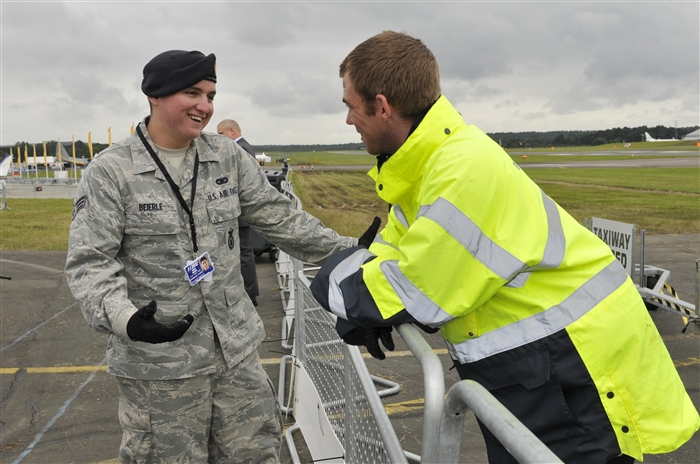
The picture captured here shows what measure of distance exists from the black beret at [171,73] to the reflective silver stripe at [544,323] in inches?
67.6

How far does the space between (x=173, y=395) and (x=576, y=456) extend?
1745 mm

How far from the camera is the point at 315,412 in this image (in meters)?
3.20

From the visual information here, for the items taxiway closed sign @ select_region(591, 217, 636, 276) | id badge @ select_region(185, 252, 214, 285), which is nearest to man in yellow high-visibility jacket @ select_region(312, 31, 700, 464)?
id badge @ select_region(185, 252, 214, 285)

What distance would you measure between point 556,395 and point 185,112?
1963 millimetres

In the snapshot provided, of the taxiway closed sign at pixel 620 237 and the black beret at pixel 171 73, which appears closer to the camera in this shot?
the black beret at pixel 171 73

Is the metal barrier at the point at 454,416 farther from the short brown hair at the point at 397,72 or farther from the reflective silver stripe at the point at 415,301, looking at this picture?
the short brown hair at the point at 397,72

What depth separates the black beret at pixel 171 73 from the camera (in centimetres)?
256

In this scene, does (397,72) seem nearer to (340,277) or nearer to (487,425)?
(340,277)

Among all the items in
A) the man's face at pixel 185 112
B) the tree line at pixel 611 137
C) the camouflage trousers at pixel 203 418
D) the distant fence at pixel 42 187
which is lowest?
the distant fence at pixel 42 187

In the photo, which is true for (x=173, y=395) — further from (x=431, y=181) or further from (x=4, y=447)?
(x=4, y=447)

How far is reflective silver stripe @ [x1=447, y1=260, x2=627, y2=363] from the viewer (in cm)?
160

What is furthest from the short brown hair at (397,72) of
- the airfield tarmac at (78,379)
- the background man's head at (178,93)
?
the background man's head at (178,93)

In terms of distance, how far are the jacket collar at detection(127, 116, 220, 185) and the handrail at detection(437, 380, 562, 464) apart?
1.83 meters

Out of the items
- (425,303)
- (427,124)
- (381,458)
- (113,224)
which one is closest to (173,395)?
(113,224)
